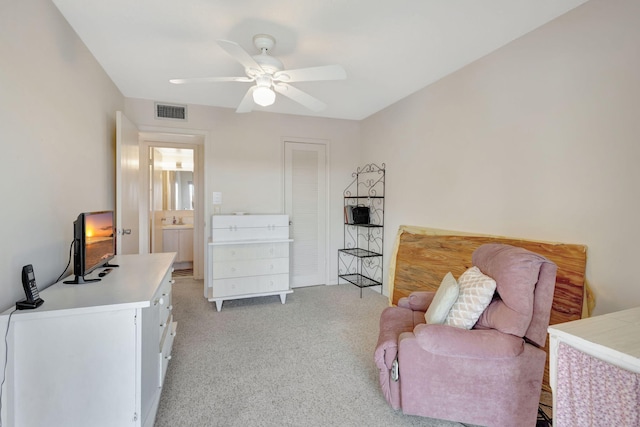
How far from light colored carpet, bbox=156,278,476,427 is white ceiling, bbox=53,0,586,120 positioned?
98.8 inches

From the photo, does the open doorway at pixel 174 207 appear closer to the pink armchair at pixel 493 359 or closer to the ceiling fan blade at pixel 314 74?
the ceiling fan blade at pixel 314 74

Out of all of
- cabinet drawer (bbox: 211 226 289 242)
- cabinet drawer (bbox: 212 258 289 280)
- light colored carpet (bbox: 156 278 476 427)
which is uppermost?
cabinet drawer (bbox: 211 226 289 242)

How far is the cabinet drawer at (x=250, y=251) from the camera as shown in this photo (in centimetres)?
340

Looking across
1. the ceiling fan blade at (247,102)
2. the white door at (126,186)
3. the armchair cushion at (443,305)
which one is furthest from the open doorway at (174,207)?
the armchair cushion at (443,305)

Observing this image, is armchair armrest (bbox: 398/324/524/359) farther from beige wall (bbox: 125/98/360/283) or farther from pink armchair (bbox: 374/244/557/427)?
beige wall (bbox: 125/98/360/283)

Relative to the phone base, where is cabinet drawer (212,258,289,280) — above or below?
below

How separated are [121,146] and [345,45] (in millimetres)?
2166

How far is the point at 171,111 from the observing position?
370 centimetres

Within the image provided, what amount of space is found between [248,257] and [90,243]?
1.83m

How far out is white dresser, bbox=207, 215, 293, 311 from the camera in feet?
11.2

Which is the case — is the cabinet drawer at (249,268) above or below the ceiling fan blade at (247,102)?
below

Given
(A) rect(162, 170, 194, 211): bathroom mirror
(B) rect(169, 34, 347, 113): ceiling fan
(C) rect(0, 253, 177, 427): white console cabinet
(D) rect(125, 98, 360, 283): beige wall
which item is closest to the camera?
(C) rect(0, 253, 177, 427): white console cabinet

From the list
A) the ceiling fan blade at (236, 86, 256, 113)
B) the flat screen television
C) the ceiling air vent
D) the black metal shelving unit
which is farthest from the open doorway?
the flat screen television

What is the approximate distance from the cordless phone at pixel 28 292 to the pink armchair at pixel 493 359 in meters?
1.81
